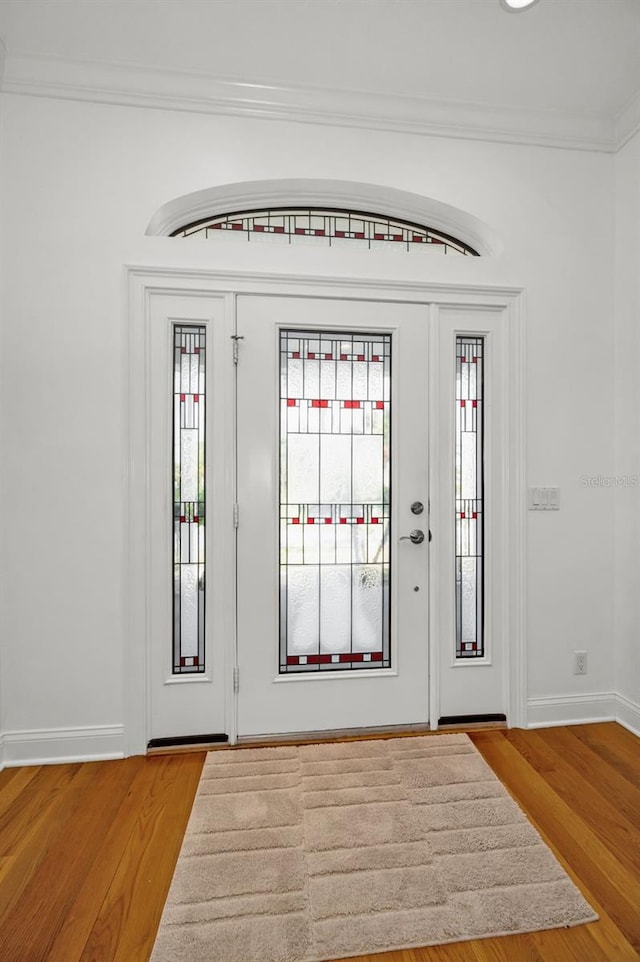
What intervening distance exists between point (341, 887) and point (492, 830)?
1.98ft

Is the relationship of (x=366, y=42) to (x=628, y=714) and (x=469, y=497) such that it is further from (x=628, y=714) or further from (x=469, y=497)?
(x=628, y=714)

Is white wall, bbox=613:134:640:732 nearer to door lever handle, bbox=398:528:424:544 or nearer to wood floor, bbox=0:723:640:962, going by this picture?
wood floor, bbox=0:723:640:962

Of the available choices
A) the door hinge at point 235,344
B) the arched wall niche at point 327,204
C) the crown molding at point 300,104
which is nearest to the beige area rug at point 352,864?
the door hinge at point 235,344

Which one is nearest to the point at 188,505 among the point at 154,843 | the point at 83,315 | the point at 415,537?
the point at 83,315

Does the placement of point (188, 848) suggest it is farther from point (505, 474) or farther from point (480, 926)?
point (505, 474)

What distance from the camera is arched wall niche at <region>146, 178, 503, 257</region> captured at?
251cm

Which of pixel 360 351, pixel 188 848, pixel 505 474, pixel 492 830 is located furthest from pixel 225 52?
pixel 492 830

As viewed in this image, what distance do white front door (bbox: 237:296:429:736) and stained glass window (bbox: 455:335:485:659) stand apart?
197 mm

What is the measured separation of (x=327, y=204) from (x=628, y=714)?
119 inches

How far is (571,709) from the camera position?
2703 mm

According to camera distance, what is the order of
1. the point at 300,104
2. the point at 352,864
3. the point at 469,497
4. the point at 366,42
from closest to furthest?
the point at 352,864 < the point at 366,42 < the point at 300,104 < the point at 469,497

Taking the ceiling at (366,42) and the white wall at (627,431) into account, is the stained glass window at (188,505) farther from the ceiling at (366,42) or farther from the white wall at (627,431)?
the white wall at (627,431)

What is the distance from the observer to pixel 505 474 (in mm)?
2672

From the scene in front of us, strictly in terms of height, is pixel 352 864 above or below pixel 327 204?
below
